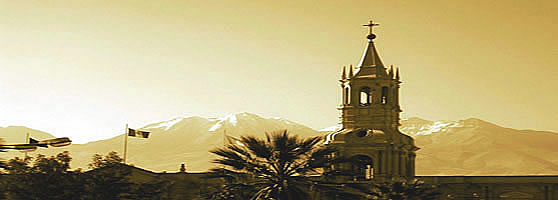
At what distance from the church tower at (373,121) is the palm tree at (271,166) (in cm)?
3485

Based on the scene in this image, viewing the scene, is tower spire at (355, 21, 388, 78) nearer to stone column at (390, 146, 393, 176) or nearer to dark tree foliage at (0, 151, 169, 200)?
stone column at (390, 146, 393, 176)

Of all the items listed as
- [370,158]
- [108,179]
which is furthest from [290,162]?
[370,158]

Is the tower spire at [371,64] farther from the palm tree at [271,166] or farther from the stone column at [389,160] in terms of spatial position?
the palm tree at [271,166]

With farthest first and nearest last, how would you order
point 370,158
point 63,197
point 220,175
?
point 370,158, point 63,197, point 220,175

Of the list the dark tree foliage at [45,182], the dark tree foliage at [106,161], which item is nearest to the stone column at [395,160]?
the dark tree foliage at [106,161]

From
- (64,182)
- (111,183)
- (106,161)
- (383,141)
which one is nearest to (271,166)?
(111,183)

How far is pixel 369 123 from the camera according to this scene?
81.3 meters

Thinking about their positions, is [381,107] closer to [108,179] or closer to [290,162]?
Result: [108,179]

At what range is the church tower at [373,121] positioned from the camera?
79.9 meters

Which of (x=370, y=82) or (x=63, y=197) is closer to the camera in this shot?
(x=63, y=197)

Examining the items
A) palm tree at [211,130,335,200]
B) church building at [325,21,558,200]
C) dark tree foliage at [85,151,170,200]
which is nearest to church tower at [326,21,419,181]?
church building at [325,21,558,200]

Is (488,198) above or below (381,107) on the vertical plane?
below

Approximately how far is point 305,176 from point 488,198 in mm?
43075

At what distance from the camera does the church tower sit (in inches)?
3147
